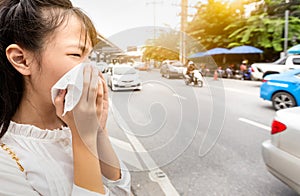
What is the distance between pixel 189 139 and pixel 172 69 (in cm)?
24

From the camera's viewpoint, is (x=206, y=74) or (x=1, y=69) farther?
(x=206, y=74)

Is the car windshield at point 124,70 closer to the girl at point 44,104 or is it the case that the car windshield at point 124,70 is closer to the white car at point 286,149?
the girl at point 44,104

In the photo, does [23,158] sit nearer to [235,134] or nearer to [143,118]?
[143,118]

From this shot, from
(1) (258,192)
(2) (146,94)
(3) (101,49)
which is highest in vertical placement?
(3) (101,49)

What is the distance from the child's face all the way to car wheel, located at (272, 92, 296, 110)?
15.4ft

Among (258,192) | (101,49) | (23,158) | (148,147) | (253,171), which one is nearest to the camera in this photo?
(23,158)

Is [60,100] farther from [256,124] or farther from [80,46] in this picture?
[256,124]

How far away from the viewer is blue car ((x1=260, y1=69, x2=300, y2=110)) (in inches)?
167

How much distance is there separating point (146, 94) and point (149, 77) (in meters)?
0.05

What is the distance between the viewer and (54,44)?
0.59 m

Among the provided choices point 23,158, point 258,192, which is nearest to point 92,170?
point 23,158

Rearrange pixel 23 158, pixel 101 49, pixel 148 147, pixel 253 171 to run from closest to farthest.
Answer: pixel 23 158
pixel 101 49
pixel 148 147
pixel 253 171

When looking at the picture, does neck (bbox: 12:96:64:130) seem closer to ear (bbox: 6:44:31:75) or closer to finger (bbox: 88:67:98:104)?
ear (bbox: 6:44:31:75)

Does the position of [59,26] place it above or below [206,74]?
above
